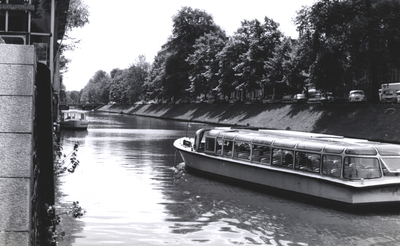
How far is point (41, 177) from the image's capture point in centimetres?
863

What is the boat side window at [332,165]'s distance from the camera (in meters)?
16.9

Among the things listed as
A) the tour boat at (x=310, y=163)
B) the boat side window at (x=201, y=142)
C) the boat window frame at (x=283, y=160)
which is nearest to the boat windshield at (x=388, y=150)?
the tour boat at (x=310, y=163)

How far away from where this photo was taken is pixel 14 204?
20.9ft

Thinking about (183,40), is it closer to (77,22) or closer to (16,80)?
(77,22)

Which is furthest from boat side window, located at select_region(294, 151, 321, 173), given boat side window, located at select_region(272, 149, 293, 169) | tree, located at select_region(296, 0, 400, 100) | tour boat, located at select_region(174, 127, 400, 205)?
tree, located at select_region(296, 0, 400, 100)

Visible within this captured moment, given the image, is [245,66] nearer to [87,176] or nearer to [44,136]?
[87,176]

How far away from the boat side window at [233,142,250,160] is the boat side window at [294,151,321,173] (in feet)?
9.71

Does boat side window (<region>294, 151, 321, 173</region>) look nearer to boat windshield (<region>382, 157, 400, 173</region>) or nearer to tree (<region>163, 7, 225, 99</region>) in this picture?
boat windshield (<region>382, 157, 400, 173</region>)

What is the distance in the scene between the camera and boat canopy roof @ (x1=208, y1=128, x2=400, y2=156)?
1689 centimetres

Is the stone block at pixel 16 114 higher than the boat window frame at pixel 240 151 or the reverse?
higher

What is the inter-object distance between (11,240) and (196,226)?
26.7ft

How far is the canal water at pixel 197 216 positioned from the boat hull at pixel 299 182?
0.40 metres

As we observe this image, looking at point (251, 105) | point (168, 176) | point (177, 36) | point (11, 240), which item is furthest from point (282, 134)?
point (177, 36)

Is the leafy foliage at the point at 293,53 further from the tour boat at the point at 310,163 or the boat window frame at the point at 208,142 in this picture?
the tour boat at the point at 310,163
